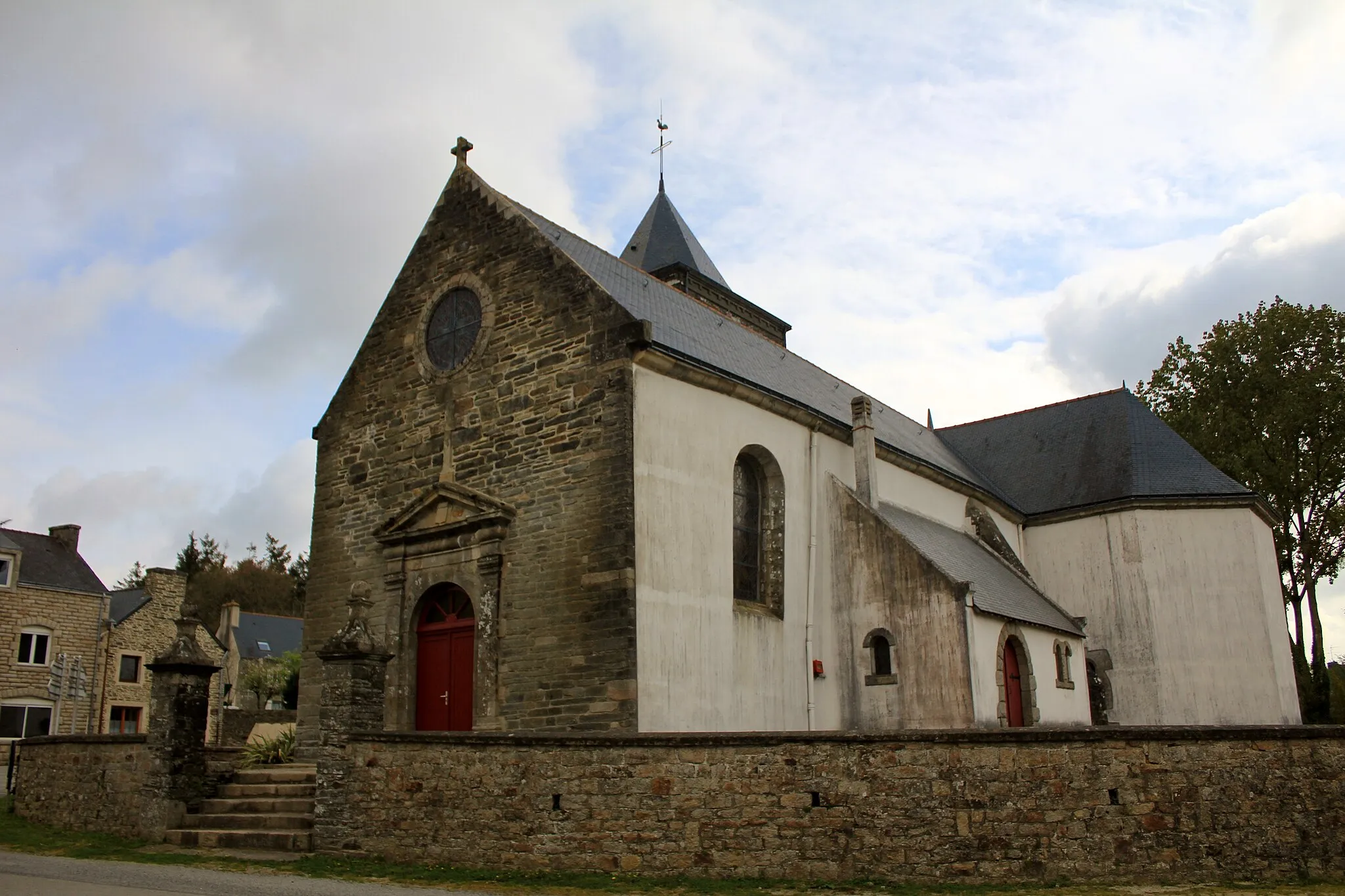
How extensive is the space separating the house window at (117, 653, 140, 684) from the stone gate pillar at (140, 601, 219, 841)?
21.2m

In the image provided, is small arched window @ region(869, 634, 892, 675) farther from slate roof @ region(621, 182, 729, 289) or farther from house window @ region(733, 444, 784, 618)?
slate roof @ region(621, 182, 729, 289)

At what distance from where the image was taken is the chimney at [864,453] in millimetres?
18312

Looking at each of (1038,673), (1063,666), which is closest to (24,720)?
(1038,673)

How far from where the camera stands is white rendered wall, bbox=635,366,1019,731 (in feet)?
45.1

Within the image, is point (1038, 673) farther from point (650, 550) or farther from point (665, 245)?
point (665, 245)

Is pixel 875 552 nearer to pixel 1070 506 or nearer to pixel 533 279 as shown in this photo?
pixel 533 279

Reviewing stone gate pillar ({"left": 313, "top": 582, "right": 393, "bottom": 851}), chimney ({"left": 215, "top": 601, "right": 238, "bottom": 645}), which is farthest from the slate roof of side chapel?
chimney ({"left": 215, "top": 601, "right": 238, "bottom": 645})

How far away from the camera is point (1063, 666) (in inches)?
766

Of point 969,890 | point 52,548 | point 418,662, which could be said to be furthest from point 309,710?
A: point 52,548

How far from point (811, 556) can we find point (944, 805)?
322 inches

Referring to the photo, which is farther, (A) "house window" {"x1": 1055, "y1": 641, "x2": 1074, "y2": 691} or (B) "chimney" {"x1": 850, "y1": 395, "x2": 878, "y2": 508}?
(A) "house window" {"x1": 1055, "y1": 641, "x2": 1074, "y2": 691}

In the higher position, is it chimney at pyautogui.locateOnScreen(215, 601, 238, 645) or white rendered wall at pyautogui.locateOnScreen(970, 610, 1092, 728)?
chimney at pyautogui.locateOnScreen(215, 601, 238, 645)

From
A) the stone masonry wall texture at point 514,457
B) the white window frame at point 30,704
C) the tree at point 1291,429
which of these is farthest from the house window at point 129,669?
the tree at point 1291,429

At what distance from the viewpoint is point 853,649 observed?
16891mm
